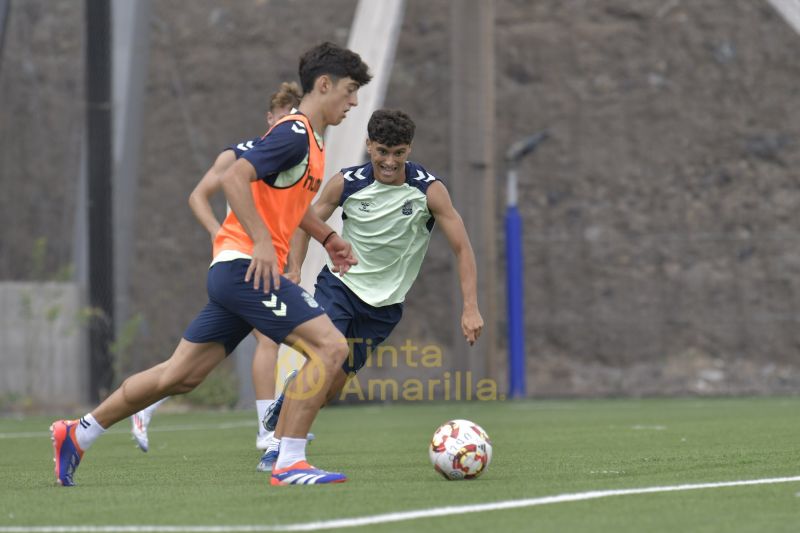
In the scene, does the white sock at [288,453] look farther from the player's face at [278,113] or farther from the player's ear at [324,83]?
the player's face at [278,113]

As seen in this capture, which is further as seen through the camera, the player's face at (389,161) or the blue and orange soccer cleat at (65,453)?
the player's face at (389,161)

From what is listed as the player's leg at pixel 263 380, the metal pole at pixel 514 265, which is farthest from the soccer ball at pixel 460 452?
the metal pole at pixel 514 265

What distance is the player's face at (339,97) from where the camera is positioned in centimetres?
629

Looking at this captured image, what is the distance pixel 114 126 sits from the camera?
1675 centimetres

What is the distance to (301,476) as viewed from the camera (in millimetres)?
6035

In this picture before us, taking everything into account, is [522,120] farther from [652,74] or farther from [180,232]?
[180,232]

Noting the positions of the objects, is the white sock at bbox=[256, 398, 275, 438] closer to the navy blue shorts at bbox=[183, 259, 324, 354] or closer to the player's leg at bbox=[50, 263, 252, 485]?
the player's leg at bbox=[50, 263, 252, 485]

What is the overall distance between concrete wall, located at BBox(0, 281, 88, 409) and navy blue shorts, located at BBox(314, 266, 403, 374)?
9.12 m

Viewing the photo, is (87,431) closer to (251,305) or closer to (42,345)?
(251,305)

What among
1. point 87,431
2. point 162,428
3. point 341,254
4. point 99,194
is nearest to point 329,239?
point 341,254

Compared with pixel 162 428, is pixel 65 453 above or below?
below

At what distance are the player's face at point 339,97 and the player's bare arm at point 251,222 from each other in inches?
21.2

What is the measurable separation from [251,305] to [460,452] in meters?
1.12

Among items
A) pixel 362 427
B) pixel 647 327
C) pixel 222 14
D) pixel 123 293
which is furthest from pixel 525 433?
pixel 222 14
